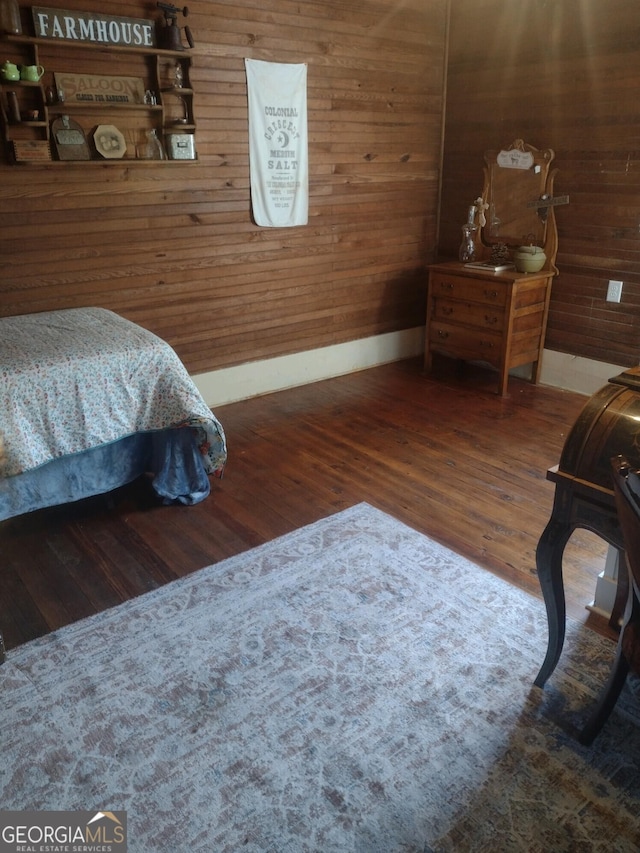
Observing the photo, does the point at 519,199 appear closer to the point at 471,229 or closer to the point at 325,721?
the point at 471,229

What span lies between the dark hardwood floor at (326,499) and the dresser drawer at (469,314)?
1.47ft

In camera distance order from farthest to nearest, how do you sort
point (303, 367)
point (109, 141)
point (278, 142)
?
point (303, 367), point (278, 142), point (109, 141)

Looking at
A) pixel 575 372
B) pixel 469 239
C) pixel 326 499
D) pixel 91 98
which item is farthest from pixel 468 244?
pixel 91 98

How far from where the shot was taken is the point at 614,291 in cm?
396

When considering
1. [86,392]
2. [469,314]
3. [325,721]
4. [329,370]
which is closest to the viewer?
[325,721]

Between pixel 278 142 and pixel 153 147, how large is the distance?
Answer: 833mm

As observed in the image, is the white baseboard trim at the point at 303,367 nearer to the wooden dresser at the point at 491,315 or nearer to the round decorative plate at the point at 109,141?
the wooden dresser at the point at 491,315

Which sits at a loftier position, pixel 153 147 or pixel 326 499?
pixel 153 147

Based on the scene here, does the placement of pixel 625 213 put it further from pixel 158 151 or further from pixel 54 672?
pixel 54 672

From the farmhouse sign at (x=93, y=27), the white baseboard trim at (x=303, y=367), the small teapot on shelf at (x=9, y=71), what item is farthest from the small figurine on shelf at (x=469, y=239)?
the small teapot on shelf at (x=9, y=71)

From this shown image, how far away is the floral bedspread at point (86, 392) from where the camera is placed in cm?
240

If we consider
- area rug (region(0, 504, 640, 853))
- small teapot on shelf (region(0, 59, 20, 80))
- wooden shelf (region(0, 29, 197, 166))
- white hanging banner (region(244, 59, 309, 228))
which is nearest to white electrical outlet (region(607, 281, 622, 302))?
white hanging banner (region(244, 59, 309, 228))

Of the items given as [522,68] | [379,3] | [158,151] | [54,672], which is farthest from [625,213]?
[54,672]

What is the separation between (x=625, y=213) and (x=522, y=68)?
3.84 feet
